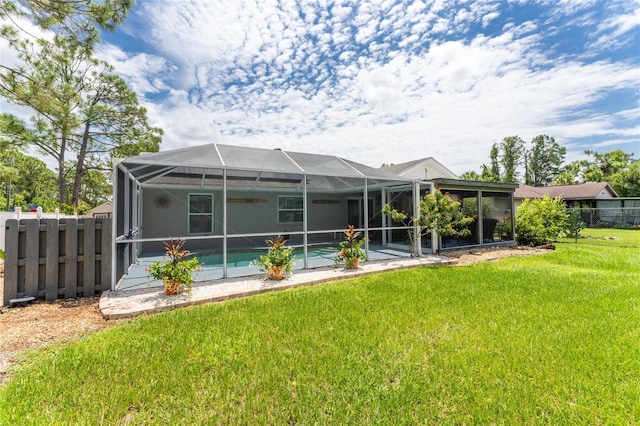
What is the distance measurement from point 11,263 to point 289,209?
8650mm

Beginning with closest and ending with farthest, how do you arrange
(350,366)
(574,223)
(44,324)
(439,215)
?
(350,366) → (44,324) → (439,215) → (574,223)

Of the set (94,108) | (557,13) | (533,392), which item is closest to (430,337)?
(533,392)

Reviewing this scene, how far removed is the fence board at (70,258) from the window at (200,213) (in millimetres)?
5810


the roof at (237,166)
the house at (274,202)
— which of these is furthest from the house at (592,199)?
the roof at (237,166)

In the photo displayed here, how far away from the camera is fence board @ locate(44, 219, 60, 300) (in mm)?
4449

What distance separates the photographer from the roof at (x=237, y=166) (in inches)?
221

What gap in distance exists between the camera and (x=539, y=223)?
36.7 ft

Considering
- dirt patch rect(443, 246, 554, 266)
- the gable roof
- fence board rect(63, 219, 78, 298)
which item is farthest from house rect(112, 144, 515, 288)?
the gable roof

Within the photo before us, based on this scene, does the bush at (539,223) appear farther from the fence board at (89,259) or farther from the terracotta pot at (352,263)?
the fence board at (89,259)

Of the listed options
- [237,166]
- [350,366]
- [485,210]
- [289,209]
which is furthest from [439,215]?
[350,366]

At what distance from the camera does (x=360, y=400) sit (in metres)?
2.15

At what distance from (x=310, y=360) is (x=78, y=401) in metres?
1.88

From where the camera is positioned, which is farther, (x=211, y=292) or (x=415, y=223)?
(x=415, y=223)

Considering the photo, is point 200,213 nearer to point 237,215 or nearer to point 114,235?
point 237,215
